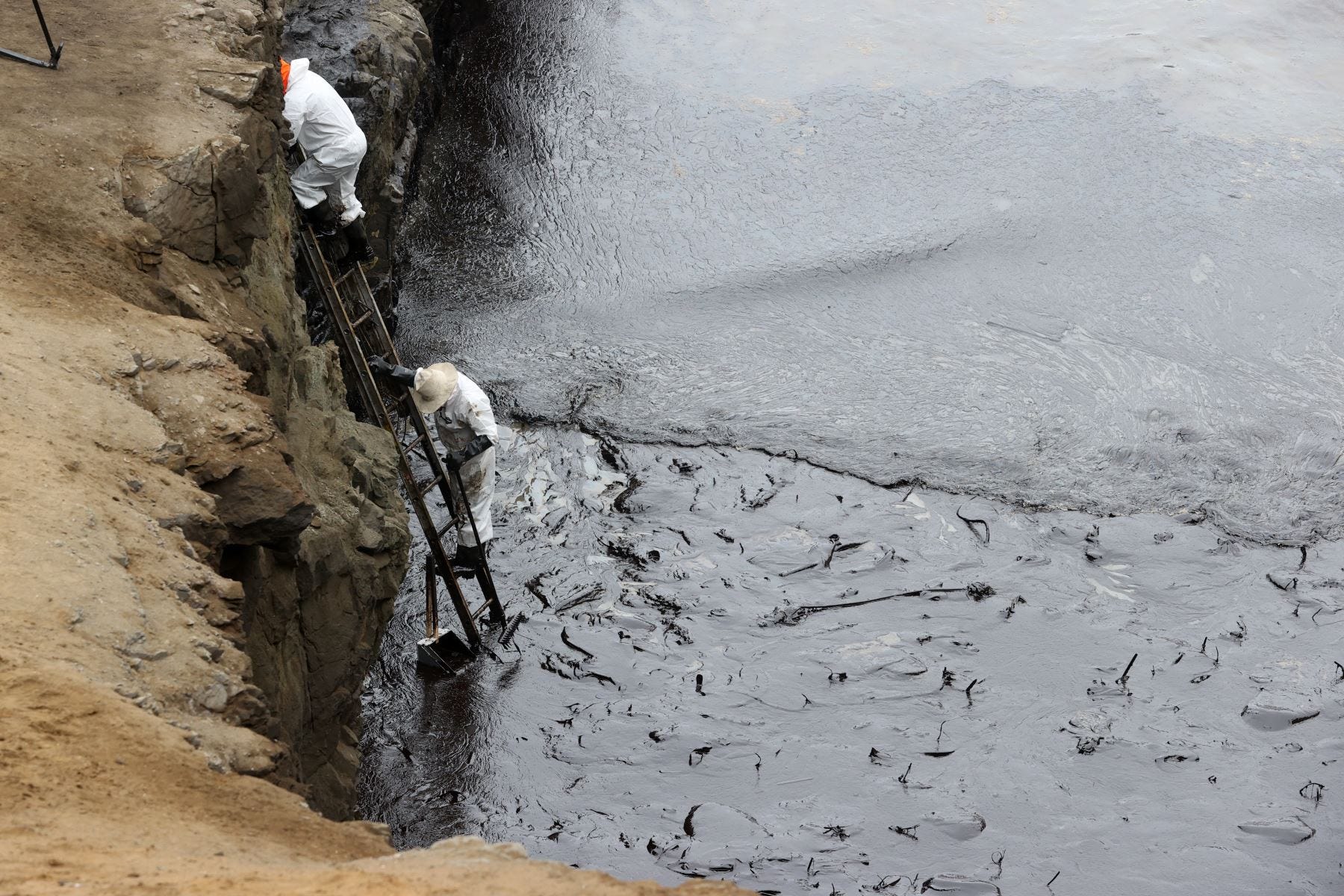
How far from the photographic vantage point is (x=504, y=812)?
248 inches

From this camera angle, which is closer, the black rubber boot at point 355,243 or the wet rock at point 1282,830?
the wet rock at point 1282,830

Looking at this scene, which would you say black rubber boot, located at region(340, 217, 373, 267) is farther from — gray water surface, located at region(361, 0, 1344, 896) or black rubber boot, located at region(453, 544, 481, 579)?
gray water surface, located at region(361, 0, 1344, 896)

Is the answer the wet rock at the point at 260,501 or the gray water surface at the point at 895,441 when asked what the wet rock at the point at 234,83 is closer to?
the wet rock at the point at 260,501

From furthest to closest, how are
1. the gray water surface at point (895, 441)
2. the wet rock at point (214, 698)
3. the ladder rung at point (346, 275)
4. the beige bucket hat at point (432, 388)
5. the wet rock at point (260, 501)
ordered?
the beige bucket hat at point (432, 388)
the ladder rung at point (346, 275)
the gray water surface at point (895, 441)
the wet rock at point (260, 501)
the wet rock at point (214, 698)

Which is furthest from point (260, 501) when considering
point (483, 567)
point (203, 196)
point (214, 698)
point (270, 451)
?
point (483, 567)

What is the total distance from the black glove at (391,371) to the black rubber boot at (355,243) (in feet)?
2.44

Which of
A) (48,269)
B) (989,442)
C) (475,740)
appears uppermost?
(48,269)

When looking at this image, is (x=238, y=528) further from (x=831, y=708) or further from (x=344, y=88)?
(x=344, y=88)

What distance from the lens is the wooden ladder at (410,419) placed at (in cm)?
664

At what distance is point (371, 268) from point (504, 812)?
469cm

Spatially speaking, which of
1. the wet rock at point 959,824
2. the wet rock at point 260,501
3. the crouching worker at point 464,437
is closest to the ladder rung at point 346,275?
the crouching worker at point 464,437

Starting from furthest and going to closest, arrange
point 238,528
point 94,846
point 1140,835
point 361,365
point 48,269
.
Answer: point 361,365, point 1140,835, point 48,269, point 238,528, point 94,846

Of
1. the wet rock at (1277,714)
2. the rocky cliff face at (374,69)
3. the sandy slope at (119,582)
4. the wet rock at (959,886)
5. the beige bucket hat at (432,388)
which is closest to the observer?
the sandy slope at (119,582)

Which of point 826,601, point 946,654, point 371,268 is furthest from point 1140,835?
point 371,268
